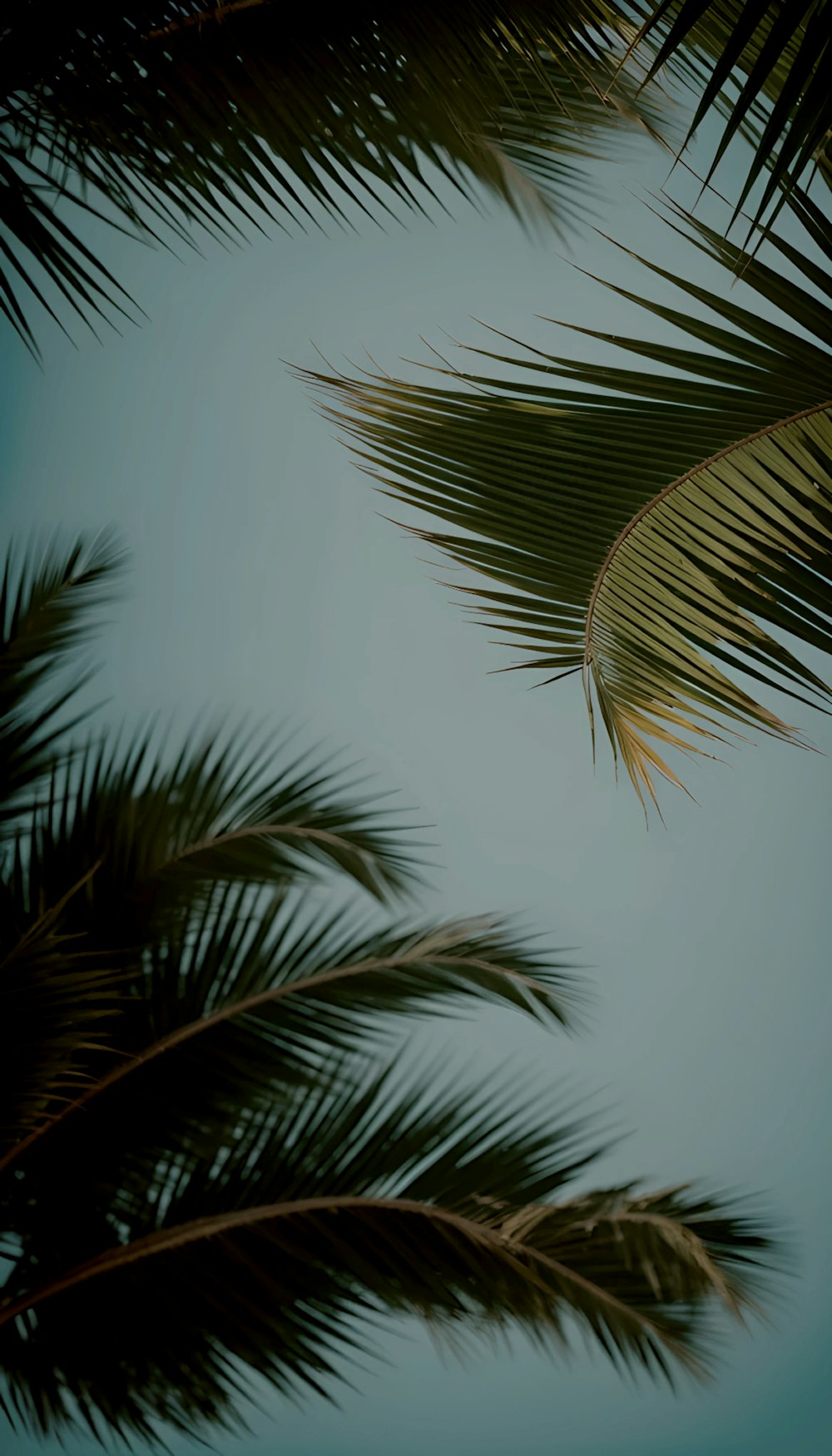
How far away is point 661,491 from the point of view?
3.53 feet

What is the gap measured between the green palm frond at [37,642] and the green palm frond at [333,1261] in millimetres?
1180

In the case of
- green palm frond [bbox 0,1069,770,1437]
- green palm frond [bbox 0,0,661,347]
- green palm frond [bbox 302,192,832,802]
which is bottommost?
green palm frond [bbox 0,1069,770,1437]

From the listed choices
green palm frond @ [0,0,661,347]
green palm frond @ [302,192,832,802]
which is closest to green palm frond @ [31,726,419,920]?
green palm frond @ [0,0,661,347]

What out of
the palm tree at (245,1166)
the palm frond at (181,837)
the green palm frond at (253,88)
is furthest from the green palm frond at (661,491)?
the palm frond at (181,837)

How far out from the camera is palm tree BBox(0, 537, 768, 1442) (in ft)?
8.88

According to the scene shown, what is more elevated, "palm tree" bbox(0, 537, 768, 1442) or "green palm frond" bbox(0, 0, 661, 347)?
"green palm frond" bbox(0, 0, 661, 347)

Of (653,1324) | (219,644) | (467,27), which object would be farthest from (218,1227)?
(219,644)

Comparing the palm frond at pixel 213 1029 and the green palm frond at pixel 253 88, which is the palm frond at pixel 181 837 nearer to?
the palm frond at pixel 213 1029

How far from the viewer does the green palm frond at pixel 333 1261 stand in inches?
106

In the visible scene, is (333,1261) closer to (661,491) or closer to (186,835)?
(186,835)

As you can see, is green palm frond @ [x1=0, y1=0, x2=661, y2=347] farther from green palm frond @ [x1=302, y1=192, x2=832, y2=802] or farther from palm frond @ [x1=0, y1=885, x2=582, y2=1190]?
palm frond @ [x1=0, y1=885, x2=582, y2=1190]

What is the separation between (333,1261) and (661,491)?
230cm

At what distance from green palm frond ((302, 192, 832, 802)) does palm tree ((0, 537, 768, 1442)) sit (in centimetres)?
181

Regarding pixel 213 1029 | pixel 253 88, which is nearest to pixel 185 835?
pixel 213 1029
